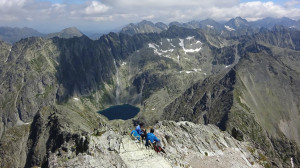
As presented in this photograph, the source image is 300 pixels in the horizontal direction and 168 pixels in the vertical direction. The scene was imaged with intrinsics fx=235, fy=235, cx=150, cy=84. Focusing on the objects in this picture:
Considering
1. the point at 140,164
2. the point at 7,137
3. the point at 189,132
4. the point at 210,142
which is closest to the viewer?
the point at 140,164

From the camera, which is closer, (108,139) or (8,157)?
(108,139)

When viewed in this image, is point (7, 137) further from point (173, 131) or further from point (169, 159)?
point (169, 159)

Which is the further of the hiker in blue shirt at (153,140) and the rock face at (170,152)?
the hiker in blue shirt at (153,140)

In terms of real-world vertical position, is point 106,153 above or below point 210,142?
above

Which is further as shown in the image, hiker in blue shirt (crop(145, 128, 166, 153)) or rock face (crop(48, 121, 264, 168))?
hiker in blue shirt (crop(145, 128, 166, 153))

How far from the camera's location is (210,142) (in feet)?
188

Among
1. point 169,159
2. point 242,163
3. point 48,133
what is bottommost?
point 48,133

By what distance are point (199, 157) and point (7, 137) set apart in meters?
149

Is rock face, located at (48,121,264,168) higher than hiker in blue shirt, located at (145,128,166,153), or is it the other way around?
hiker in blue shirt, located at (145,128,166,153)

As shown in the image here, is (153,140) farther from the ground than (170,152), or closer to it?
farther from the ground

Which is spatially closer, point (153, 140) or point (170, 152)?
point (153, 140)

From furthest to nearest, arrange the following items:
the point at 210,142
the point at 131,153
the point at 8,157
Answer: the point at 8,157 → the point at 210,142 → the point at 131,153

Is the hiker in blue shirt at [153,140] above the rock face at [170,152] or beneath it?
above

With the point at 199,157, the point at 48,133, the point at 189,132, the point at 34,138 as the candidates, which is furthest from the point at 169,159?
the point at 34,138
